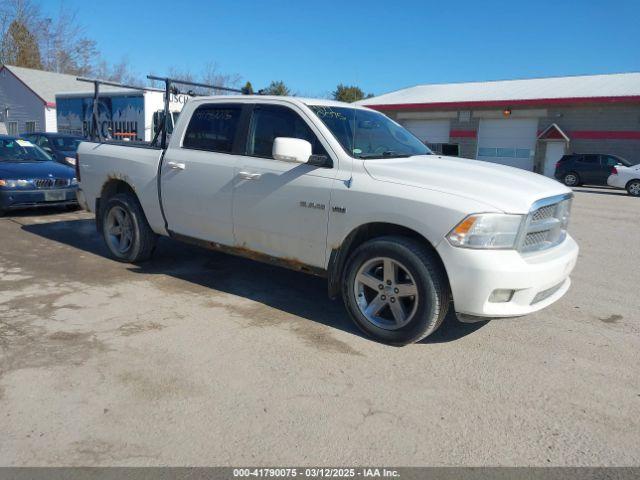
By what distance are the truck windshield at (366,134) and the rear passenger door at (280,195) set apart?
0.22 meters

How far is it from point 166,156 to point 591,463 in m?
4.68

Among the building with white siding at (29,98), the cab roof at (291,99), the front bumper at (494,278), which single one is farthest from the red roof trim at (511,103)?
the front bumper at (494,278)

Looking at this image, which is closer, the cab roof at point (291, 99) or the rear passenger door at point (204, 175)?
the cab roof at point (291, 99)

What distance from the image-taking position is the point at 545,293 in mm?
3908

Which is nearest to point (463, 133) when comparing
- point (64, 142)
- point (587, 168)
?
point (587, 168)

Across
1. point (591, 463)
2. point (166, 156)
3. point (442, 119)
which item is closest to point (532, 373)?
point (591, 463)

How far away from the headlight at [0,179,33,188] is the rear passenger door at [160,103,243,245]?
5037mm

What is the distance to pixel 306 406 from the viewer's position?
10.3 feet

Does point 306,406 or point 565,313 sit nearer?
point 306,406

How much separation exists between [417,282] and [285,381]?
3.95 feet

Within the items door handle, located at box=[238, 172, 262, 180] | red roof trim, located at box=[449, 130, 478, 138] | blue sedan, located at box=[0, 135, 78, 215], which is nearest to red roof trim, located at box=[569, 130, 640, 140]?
red roof trim, located at box=[449, 130, 478, 138]

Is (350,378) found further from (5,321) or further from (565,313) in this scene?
(5,321)

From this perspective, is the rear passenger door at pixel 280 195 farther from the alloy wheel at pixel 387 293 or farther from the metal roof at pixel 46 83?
the metal roof at pixel 46 83

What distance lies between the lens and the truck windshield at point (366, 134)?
4496 mm
